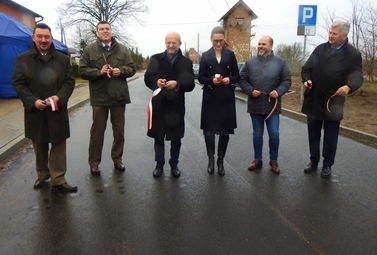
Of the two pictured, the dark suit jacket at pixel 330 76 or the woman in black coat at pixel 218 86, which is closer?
the dark suit jacket at pixel 330 76

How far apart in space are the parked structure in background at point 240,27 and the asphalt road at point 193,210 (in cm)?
3979

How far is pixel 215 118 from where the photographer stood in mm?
4824

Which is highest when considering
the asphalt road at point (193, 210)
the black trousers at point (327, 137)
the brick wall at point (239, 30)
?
the brick wall at point (239, 30)

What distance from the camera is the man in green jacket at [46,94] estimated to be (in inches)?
153

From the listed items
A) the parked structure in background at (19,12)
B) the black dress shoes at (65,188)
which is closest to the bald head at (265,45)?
the black dress shoes at (65,188)

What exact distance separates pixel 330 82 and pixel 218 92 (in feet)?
4.94

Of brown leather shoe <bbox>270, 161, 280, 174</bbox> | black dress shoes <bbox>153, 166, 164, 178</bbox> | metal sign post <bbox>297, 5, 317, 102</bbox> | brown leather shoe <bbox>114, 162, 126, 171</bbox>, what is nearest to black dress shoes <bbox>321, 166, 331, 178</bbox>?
brown leather shoe <bbox>270, 161, 280, 174</bbox>

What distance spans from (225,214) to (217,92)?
180 centimetres

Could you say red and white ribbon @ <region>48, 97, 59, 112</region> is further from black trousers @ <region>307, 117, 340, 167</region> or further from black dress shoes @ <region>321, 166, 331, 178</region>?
black dress shoes @ <region>321, 166, 331, 178</region>

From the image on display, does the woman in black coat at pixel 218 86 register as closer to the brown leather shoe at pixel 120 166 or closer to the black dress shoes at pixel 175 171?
the black dress shoes at pixel 175 171

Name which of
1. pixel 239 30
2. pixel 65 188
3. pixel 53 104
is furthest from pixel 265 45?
pixel 239 30

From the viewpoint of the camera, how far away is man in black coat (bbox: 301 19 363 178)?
4.51 meters

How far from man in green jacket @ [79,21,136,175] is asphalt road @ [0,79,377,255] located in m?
0.65

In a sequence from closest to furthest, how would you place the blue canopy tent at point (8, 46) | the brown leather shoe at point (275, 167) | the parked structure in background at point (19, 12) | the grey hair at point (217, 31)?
the grey hair at point (217, 31) < the brown leather shoe at point (275, 167) < the blue canopy tent at point (8, 46) < the parked structure in background at point (19, 12)
